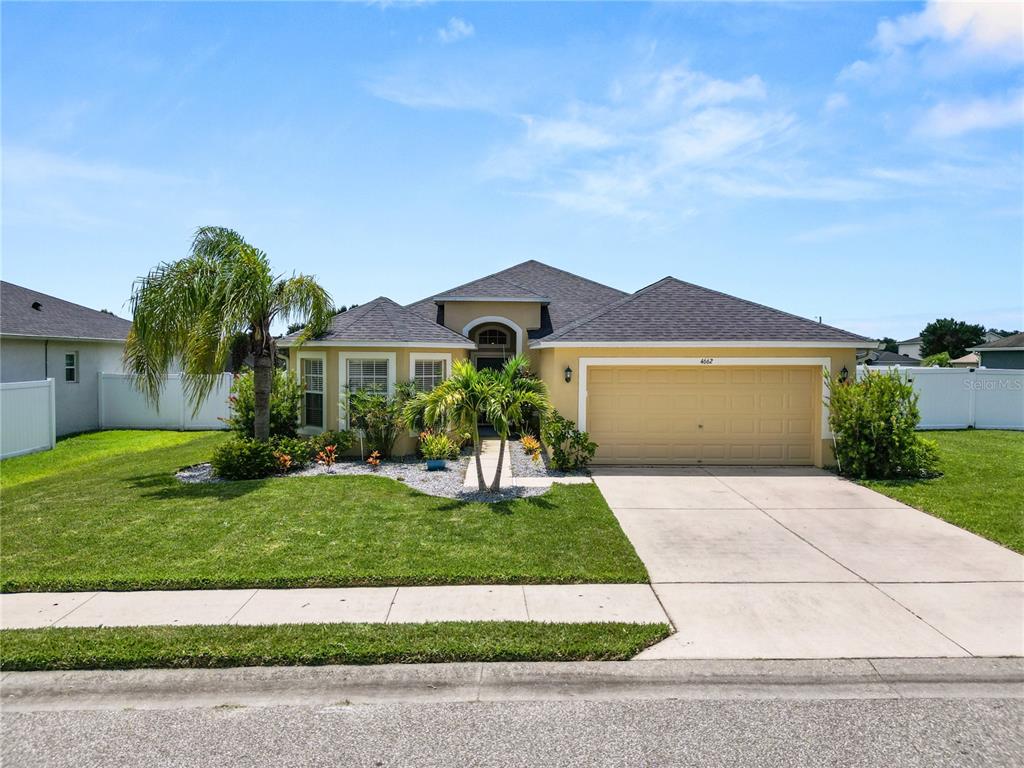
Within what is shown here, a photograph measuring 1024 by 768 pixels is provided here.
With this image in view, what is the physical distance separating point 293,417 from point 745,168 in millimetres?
11599

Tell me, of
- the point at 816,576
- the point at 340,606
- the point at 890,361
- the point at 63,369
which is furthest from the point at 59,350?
the point at 890,361

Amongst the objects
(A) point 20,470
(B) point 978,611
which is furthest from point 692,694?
(A) point 20,470

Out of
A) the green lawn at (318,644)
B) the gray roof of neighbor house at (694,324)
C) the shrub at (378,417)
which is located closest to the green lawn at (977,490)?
the gray roof of neighbor house at (694,324)

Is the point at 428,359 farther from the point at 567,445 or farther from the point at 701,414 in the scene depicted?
the point at 701,414

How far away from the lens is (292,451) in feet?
38.8

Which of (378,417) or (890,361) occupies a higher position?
(890,361)

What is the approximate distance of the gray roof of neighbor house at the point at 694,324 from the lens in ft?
39.5

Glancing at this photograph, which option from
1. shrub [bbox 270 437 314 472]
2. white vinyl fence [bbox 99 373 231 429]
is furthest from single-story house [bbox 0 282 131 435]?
shrub [bbox 270 437 314 472]

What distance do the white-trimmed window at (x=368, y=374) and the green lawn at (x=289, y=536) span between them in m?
3.22

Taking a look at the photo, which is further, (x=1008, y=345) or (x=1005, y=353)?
(x=1005, y=353)

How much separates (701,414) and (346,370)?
820 cm

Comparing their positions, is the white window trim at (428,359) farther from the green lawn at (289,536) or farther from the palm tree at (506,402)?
the palm tree at (506,402)

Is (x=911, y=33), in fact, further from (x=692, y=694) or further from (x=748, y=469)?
(x=692, y=694)

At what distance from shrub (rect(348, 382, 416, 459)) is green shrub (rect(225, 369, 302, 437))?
5.08 ft
